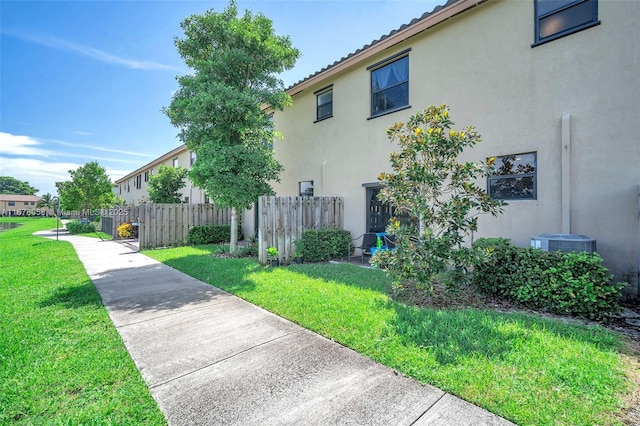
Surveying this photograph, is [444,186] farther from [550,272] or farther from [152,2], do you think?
[152,2]

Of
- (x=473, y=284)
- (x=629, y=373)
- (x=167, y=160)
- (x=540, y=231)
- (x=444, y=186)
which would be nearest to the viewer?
(x=629, y=373)

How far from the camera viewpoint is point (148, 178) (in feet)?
88.6

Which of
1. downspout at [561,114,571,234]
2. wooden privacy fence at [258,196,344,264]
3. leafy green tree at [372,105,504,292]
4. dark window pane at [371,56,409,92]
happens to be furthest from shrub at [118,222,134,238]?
downspout at [561,114,571,234]

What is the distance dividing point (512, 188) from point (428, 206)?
2.96 metres

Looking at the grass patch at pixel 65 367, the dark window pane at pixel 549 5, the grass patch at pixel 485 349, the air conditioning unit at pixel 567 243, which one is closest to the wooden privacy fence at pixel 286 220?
the grass patch at pixel 485 349

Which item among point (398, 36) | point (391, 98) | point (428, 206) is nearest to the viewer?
point (428, 206)

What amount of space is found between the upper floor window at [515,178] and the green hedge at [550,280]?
6.49ft

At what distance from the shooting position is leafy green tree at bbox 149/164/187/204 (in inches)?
677

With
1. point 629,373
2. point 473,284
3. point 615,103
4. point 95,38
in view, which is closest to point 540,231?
point 473,284

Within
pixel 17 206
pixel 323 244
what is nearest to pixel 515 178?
pixel 323 244

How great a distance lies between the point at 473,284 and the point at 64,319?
6912mm

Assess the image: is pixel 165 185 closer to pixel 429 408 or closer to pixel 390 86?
pixel 390 86

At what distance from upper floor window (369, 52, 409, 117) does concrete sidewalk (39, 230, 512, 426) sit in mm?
7321

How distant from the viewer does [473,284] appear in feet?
18.7
